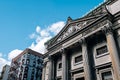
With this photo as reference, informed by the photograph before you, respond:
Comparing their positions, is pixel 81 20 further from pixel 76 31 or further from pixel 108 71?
pixel 108 71

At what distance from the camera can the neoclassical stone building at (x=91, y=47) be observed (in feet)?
44.0

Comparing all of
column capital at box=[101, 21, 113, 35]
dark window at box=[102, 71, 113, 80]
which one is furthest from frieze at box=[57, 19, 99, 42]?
dark window at box=[102, 71, 113, 80]

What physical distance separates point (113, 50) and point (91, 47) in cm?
366

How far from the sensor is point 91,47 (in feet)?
52.7

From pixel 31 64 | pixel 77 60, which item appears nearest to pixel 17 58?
pixel 31 64

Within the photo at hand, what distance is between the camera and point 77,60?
56.6ft

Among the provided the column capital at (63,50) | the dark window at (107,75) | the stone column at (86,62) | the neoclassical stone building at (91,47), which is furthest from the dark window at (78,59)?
the dark window at (107,75)

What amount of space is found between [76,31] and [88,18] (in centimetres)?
225

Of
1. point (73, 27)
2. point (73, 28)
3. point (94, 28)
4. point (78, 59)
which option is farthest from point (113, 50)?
point (73, 27)

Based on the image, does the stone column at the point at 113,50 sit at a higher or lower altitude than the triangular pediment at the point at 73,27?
lower

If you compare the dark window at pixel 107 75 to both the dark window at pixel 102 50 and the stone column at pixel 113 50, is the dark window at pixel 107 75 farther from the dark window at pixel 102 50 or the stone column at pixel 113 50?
the dark window at pixel 102 50

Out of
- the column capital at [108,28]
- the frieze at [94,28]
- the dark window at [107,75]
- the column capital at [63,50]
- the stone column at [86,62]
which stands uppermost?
the frieze at [94,28]

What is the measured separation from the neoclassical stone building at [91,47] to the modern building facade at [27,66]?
3266 cm

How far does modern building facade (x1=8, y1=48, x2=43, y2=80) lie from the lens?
161 ft
